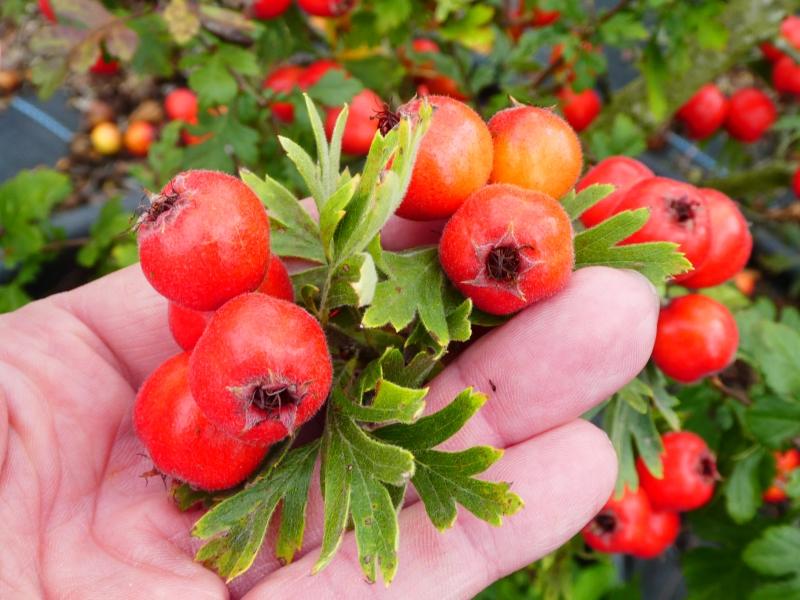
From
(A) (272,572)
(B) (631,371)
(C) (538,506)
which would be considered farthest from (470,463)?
(A) (272,572)

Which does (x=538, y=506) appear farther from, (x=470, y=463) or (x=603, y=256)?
(x=603, y=256)

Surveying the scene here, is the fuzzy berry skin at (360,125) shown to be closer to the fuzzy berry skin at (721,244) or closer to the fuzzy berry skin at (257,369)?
the fuzzy berry skin at (721,244)

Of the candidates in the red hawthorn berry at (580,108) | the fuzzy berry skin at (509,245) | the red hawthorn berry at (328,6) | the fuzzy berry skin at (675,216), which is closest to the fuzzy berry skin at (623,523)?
the fuzzy berry skin at (675,216)

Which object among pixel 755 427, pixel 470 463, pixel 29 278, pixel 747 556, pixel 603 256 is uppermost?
pixel 603 256

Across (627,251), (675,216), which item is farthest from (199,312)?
(675,216)

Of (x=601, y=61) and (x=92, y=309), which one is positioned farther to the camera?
(x=601, y=61)
